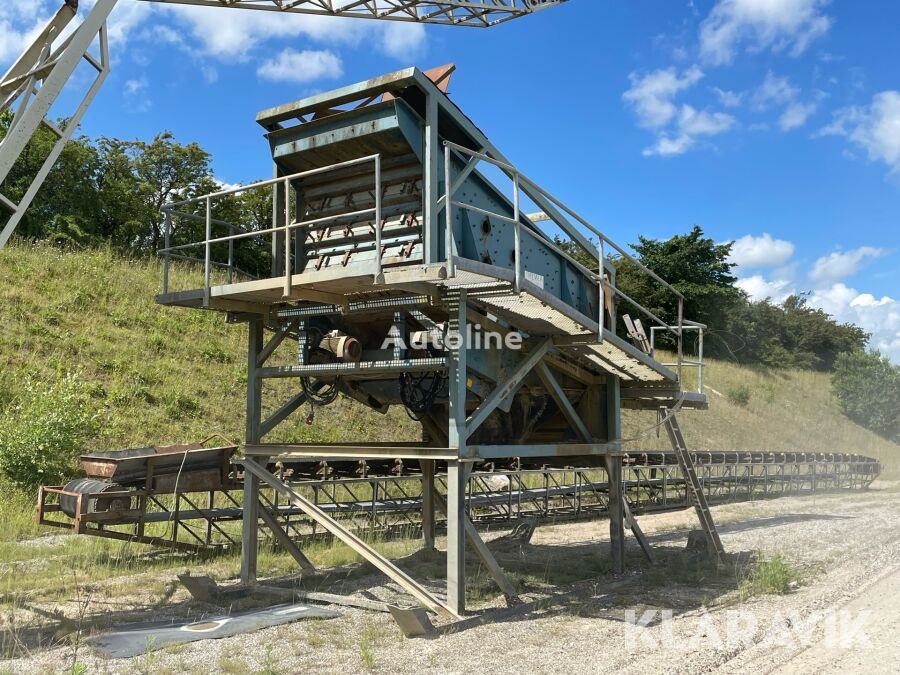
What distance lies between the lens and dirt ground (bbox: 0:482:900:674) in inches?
230

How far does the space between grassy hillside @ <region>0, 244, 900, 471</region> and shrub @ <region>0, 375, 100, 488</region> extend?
70.6 inches

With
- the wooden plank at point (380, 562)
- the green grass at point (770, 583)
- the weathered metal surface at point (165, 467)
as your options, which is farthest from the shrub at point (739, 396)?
the wooden plank at point (380, 562)

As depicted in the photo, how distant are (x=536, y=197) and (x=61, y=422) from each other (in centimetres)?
960

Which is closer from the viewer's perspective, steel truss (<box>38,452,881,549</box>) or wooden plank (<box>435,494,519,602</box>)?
wooden plank (<box>435,494,519,602</box>)

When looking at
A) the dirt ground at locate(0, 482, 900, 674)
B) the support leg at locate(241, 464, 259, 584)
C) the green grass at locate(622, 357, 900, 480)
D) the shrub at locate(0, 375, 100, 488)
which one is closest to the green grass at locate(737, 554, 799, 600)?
the dirt ground at locate(0, 482, 900, 674)

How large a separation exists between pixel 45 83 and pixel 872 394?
48568 mm

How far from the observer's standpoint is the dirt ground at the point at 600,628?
19.2 ft

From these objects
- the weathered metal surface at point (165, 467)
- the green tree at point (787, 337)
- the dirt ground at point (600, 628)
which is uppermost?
the green tree at point (787, 337)

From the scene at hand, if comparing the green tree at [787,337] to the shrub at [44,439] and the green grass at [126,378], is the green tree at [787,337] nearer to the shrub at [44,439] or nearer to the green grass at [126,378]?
the green grass at [126,378]

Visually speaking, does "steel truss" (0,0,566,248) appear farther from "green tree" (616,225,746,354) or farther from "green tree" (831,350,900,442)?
"green tree" (831,350,900,442)

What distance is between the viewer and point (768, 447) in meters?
35.3

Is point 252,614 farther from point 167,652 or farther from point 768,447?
point 768,447

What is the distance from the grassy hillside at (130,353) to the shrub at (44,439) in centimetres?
179

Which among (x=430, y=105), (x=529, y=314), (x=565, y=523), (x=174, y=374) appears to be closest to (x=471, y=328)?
(x=529, y=314)
